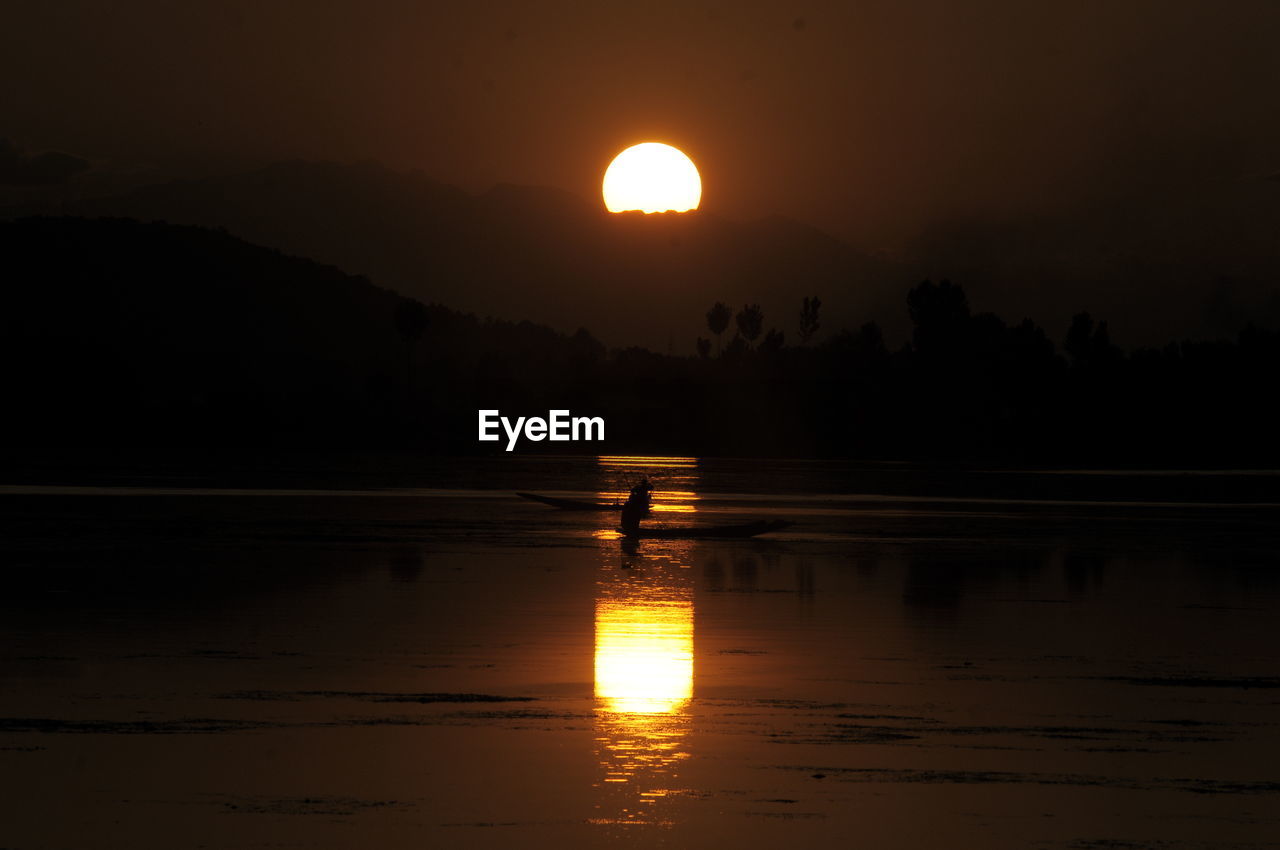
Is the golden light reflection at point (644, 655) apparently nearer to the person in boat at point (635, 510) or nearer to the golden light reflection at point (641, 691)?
the golden light reflection at point (641, 691)

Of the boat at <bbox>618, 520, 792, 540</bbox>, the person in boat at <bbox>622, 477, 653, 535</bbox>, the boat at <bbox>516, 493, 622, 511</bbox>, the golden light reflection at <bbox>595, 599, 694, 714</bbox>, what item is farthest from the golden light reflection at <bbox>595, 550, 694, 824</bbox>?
the boat at <bbox>516, 493, 622, 511</bbox>

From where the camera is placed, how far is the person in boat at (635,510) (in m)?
47.4

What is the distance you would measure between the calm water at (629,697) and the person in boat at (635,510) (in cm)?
478

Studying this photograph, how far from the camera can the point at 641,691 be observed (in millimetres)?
19375

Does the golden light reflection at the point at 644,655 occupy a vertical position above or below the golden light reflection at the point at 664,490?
below

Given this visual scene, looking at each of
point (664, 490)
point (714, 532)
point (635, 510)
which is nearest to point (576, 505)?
point (635, 510)

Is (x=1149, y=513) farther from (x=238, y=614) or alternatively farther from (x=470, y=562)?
(x=238, y=614)

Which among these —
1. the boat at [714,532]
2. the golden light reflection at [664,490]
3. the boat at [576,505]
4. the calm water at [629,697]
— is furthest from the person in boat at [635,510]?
the golden light reflection at [664,490]

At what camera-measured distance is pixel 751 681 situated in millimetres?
20297

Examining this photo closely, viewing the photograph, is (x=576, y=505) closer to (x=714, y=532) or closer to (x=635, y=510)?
(x=635, y=510)

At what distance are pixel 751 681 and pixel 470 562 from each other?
18476 mm

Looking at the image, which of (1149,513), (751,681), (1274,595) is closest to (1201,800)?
(751,681)

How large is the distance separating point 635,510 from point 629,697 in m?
29.0

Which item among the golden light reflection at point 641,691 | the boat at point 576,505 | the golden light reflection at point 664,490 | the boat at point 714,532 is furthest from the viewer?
the golden light reflection at point 664,490
